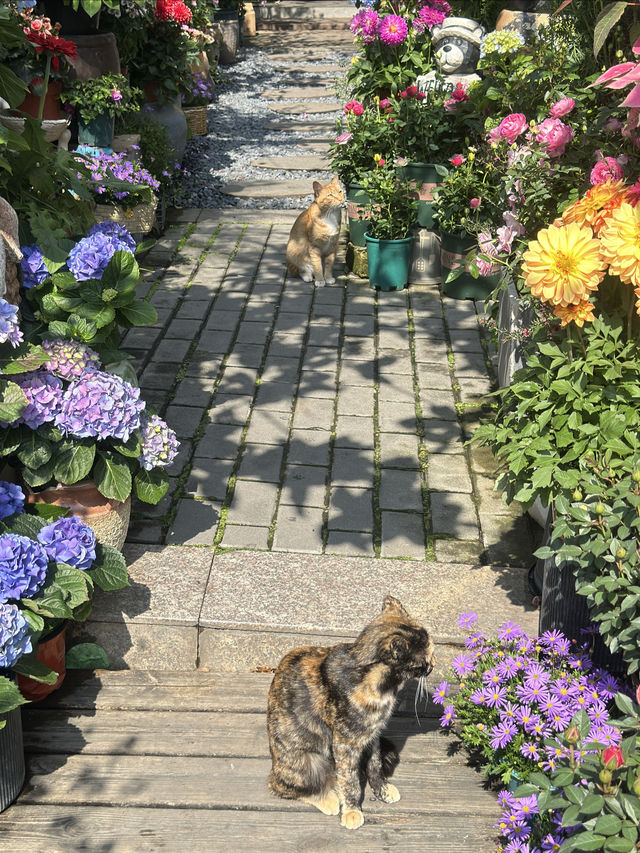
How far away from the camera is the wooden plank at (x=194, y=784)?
316cm

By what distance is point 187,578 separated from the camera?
4.02m

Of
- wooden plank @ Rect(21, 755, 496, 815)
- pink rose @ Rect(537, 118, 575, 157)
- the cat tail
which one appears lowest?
wooden plank @ Rect(21, 755, 496, 815)

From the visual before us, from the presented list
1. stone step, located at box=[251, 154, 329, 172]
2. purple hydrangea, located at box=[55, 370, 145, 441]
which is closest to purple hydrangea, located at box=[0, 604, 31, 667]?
purple hydrangea, located at box=[55, 370, 145, 441]

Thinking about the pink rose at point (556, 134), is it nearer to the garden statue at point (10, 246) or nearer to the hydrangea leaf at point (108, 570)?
the garden statue at point (10, 246)

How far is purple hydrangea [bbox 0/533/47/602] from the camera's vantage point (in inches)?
123

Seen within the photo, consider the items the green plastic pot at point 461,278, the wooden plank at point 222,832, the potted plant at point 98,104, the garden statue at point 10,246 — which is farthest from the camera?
the potted plant at point 98,104

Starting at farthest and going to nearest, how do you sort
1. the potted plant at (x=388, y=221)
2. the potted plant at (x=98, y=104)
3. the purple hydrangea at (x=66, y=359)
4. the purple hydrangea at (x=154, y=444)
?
the potted plant at (x=98, y=104) < the potted plant at (x=388, y=221) < the purple hydrangea at (x=154, y=444) < the purple hydrangea at (x=66, y=359)

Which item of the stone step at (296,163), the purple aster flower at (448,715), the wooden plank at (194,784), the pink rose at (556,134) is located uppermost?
the pink rose at (556,134)

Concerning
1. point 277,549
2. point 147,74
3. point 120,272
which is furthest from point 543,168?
point 147,74

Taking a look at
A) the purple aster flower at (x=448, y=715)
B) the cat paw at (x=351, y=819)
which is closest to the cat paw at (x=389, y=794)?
the cat paw at (x=351, y=819)

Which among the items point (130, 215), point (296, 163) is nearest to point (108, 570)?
point (130, 215)

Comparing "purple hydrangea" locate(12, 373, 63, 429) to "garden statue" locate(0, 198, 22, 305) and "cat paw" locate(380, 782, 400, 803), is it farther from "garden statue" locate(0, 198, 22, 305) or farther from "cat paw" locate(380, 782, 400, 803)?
"cat paw" locate(380, 782, 400, 803)

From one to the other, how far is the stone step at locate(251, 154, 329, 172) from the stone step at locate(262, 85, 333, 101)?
3305 mm

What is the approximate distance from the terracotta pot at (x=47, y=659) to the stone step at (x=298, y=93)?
38.6 feet
